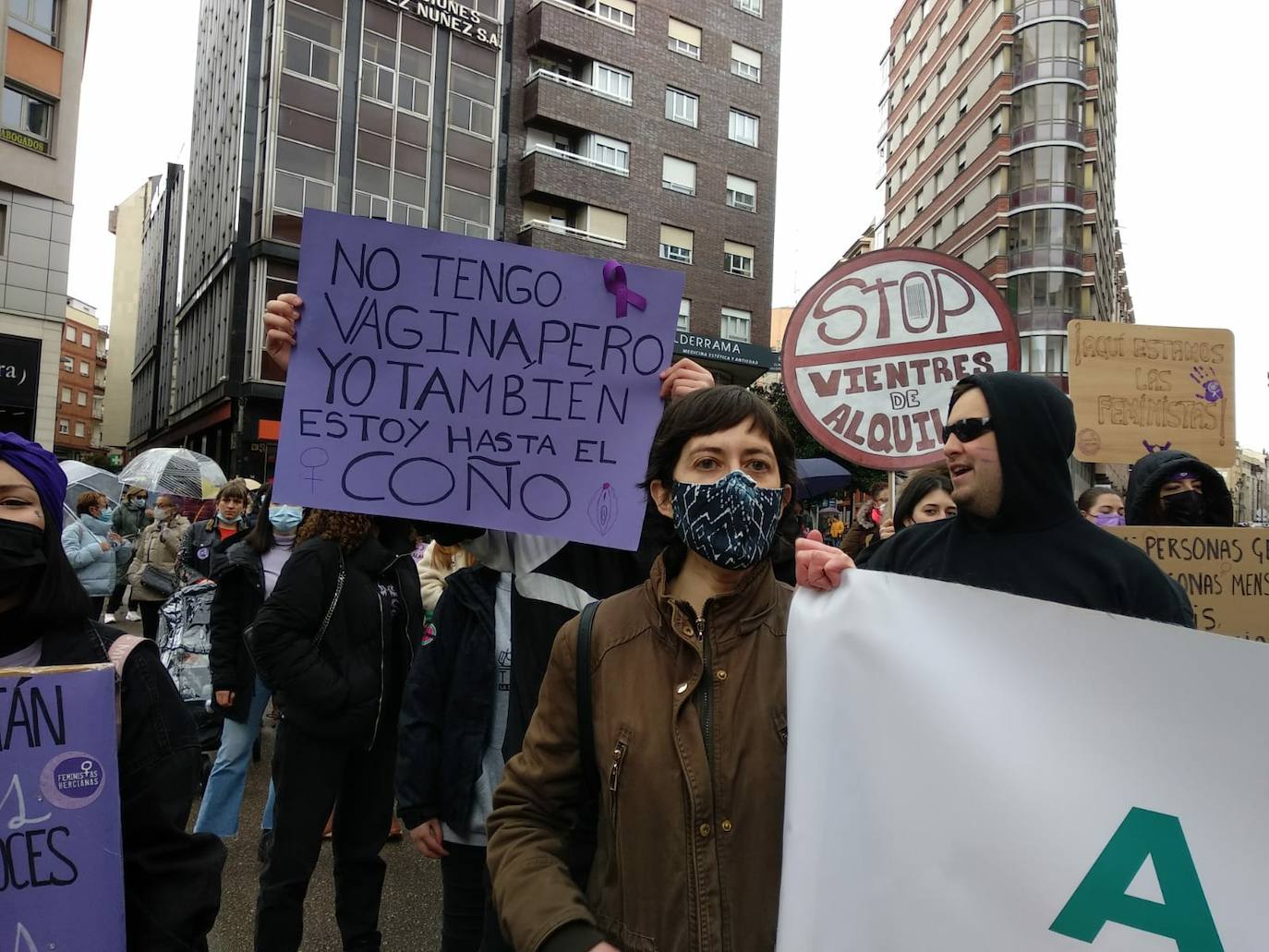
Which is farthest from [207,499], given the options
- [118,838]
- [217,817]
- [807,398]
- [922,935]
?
[922,935]

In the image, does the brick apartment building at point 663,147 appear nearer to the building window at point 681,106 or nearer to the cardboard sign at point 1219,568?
the building window at point 681,106

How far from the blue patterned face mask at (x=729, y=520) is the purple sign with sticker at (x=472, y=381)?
0.64 meters

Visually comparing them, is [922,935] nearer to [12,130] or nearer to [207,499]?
[207,499]

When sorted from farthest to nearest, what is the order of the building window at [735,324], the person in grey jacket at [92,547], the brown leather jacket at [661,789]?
the building window at [735,324] → the person in grey jacket at [92,547] → the brown leather jacket at [661,789]

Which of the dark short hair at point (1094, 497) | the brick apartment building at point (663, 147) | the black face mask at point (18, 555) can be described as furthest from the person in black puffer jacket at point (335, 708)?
the brick apartment building at point (663, 147)

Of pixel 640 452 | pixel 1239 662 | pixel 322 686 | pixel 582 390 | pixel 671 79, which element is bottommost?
pixel 322 686

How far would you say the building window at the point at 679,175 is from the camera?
27.4m

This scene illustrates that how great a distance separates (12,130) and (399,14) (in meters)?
10.4

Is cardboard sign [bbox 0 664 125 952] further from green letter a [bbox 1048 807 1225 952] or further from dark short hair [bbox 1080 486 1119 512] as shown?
dark short hair [bbox 1080 486 1119 512]

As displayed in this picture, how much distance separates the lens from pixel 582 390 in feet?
7.78

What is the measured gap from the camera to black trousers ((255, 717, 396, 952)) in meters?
2.93

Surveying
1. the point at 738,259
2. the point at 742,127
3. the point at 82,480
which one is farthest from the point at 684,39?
the point at 82,480

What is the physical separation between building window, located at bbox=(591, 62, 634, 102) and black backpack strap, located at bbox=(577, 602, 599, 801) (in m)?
27.4

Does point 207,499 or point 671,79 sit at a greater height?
point 671,79
